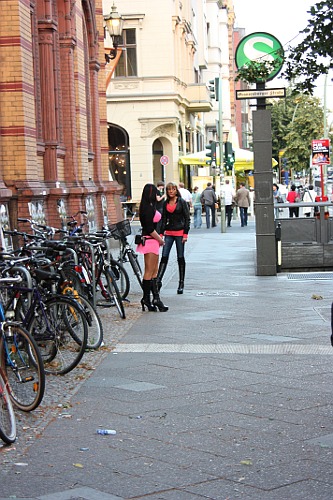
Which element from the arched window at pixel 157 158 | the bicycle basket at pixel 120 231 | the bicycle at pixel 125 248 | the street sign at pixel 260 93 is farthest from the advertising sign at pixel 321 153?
the bicycle basket at pixel 120 231

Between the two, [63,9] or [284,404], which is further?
[63,9]

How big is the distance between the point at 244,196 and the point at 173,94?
10762mm

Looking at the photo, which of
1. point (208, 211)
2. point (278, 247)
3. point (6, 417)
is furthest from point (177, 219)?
point (208, 211)

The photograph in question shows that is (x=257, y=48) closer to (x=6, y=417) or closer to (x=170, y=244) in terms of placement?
(x=170, y=244)

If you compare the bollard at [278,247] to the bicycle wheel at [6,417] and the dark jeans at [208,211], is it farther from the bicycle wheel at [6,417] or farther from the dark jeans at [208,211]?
the dark jeans at [208,211]

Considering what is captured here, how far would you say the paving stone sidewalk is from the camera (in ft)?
18.3

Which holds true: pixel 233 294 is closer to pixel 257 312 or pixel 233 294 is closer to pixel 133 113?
pixel 257 312

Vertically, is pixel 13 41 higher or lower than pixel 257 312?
higher

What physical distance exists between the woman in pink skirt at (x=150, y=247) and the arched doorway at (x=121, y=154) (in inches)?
1321

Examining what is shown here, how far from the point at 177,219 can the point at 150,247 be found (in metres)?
2.26

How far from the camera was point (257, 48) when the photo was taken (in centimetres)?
1883

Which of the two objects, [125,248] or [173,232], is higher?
[173,232]

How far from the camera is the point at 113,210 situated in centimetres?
2506

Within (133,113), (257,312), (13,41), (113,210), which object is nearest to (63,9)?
(13,41)
